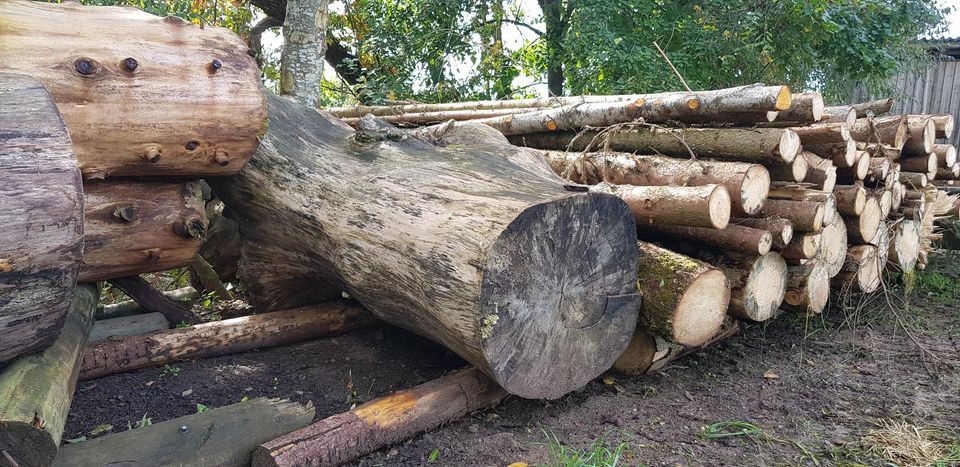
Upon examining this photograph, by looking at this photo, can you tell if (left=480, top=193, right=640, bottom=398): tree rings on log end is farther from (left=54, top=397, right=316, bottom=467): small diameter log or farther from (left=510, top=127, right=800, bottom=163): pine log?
(left=510, top=127, right=800, bottom=163): pine log

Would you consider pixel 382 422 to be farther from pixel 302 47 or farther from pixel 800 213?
pixel 302 47

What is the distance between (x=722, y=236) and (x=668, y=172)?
538 mm

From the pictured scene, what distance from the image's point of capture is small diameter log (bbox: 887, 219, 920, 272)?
492cm

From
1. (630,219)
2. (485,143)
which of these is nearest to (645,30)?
(485,143)

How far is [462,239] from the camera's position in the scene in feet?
8.21

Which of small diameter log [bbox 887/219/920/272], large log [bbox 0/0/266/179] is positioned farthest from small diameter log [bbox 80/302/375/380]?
small diameter log [bbox 887/219/920/272]

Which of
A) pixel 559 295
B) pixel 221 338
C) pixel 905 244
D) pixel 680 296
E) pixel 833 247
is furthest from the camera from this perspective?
pixel 905 244

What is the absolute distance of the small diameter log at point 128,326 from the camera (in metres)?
3.60

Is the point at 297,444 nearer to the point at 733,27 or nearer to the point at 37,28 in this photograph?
the point at 37,28

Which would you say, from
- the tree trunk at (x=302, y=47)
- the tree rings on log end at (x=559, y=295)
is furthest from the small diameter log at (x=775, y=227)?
the tree trunk at (x=302, y=47)

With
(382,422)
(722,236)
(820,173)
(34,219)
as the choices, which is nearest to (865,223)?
(820,173)

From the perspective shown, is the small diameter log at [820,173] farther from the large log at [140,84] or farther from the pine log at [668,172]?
the large log at [140,84]

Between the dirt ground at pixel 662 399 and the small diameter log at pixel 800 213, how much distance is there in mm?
757

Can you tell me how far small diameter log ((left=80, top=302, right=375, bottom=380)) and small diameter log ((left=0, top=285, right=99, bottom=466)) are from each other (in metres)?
0.30
